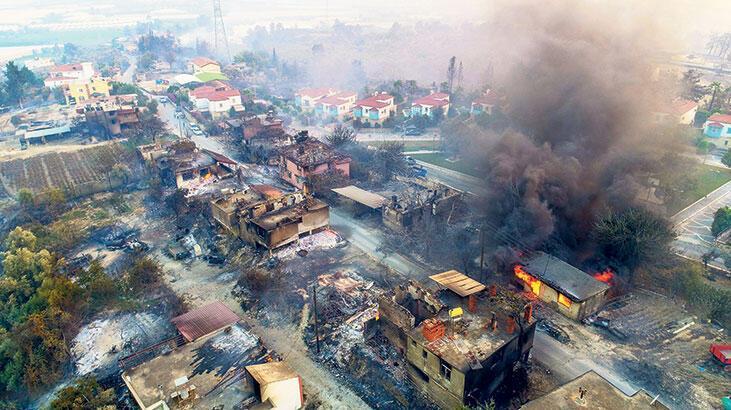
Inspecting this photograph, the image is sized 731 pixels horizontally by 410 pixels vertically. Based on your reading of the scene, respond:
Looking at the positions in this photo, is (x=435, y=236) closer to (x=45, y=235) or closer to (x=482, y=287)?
(x=482, y=287)

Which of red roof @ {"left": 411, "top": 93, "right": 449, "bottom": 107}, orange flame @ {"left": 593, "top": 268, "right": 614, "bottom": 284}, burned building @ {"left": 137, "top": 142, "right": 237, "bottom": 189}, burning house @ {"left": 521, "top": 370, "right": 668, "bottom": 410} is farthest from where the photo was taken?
red roof @ {"left": 411, "top": 93, "right": 449, "bottom": 107}

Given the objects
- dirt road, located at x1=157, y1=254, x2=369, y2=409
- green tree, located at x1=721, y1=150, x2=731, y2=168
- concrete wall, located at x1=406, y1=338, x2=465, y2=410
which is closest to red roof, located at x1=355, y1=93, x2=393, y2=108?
green tree, located at x1=721, y1=150, x2=731, y2=168

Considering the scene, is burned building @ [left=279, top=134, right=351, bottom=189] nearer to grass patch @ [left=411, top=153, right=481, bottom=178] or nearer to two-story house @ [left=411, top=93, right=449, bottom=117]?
grass patch @ [left=411, top=153, right=481, bottom=178]

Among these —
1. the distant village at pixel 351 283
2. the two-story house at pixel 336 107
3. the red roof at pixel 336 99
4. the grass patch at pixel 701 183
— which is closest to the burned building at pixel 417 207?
the distant village at pixel 351 283

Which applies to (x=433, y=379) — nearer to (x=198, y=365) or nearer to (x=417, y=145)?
(x=198, y=365)

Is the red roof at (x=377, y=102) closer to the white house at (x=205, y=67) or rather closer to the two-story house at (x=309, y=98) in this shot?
the two-story house at (x=309, y=98)
